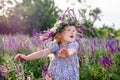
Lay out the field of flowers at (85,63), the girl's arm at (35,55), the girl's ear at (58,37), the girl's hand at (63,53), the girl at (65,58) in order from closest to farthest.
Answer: the girl's hand at (63,53)
the girl's arm at (35,55)
the girl at (65,58)
the girl's ear at (58,37)
the field of flowers at (85,63)

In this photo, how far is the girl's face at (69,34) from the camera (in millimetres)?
4496

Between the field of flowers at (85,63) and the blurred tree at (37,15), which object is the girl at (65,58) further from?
the blurred tree at (37,15)

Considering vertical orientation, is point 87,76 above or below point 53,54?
below

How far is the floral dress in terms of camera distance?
14.8 ft

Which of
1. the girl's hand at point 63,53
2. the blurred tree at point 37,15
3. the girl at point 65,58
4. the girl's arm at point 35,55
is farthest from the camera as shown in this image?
the blurred tree at point 37,15

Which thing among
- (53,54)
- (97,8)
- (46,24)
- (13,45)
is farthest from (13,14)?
(53,54)

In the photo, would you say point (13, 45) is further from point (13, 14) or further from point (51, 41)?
point (13, 14)

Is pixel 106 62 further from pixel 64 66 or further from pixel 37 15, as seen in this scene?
pixel 37 15

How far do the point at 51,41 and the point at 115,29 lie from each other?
32.3m

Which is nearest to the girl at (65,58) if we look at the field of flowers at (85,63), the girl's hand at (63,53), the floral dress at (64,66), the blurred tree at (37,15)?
the floral dress at (64,66)

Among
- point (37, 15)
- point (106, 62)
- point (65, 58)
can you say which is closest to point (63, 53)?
point (65, 58)

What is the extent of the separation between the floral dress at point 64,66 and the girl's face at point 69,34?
0.20 ft

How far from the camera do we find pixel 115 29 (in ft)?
120

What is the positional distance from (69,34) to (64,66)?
39cm
